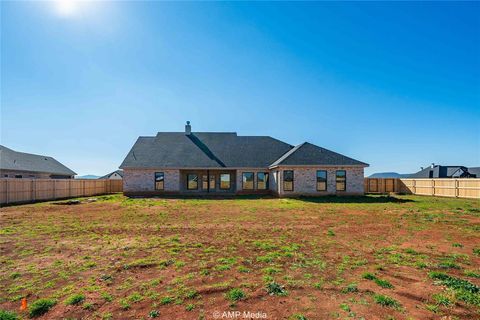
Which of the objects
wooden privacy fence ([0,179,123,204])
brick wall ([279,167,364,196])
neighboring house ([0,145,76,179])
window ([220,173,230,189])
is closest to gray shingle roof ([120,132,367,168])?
brick wall ([279,167,364,196])

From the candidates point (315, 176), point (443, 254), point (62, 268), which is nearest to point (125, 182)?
point (315, 176)

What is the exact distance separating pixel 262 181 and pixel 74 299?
21.0 meters

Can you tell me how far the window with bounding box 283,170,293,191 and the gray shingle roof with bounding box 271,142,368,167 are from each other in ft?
2.72

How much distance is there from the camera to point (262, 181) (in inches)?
965

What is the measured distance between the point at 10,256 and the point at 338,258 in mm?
8454

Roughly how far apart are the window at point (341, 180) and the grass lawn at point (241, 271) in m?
11.4

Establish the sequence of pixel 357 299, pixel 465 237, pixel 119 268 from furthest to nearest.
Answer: pixel 465 237 → pixel 119 268 → pixel 357 299

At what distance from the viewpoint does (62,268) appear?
5516 mm

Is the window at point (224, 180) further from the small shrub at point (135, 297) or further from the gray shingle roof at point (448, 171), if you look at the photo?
the gray shingle roof at point (448, 171)

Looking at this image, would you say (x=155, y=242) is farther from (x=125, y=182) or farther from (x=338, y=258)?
(x=125, y=182)

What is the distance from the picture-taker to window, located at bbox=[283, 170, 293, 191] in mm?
21016

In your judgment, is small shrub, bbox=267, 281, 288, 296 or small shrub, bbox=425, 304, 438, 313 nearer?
small shrub, bbox=425, 304, 438, 313

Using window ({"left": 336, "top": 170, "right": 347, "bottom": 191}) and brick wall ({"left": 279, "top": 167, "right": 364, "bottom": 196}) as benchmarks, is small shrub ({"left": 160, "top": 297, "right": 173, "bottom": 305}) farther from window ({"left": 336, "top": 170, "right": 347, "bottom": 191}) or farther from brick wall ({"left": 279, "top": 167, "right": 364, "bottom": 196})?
window ({"left": 336, "top": 170, "right": 347, "bottom": 191})

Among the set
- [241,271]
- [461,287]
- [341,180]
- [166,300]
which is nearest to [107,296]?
[166,300]
